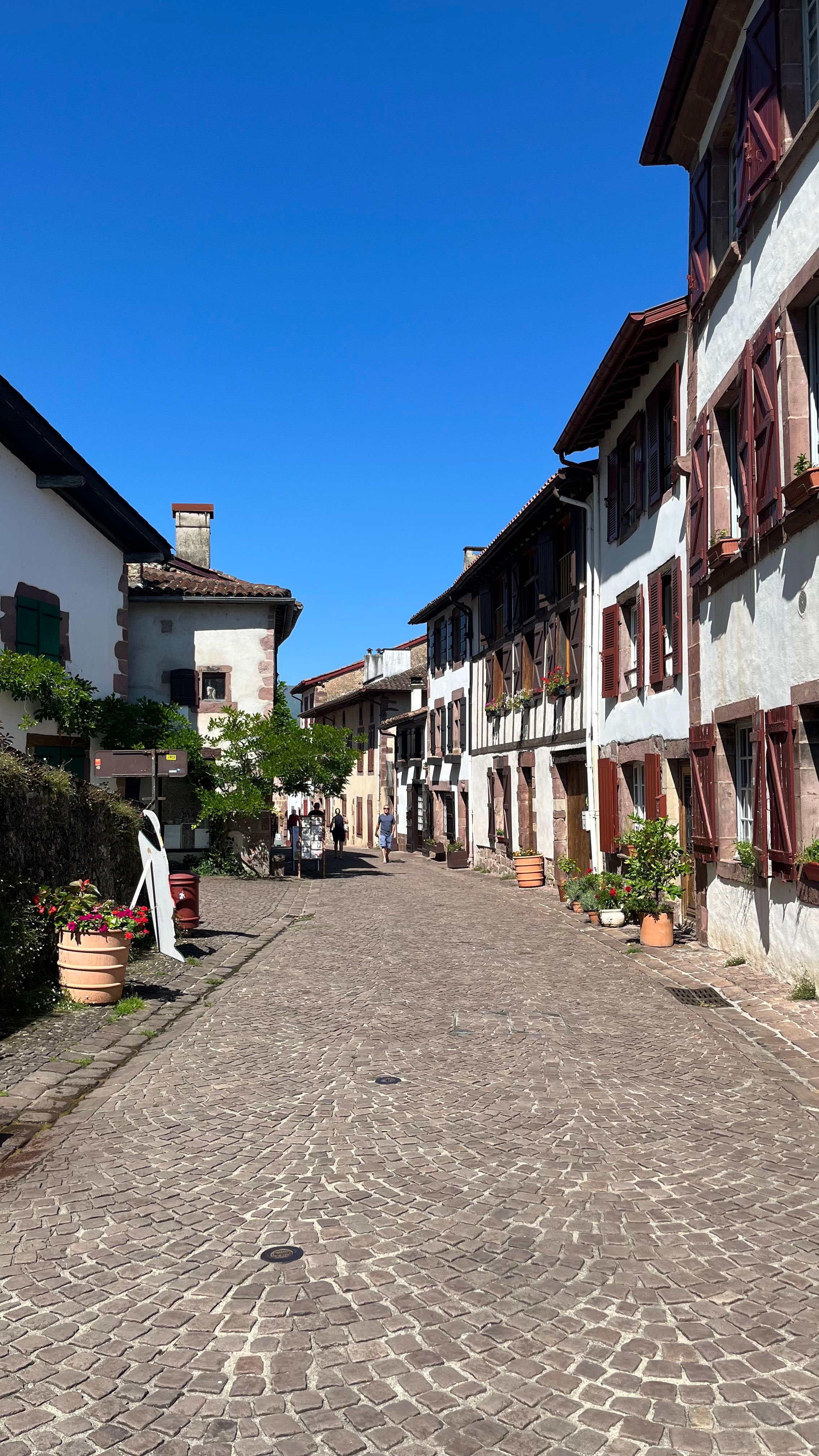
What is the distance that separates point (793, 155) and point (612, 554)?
27.6 ft

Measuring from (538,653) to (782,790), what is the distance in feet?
43.5

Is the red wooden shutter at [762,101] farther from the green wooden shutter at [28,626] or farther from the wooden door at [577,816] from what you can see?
the green wooden shutter at [28,626]

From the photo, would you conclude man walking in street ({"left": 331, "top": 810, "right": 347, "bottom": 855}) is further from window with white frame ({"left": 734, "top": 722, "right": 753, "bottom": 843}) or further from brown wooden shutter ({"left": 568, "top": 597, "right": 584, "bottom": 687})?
window with white frame ({"left": 734, "top": 722, "right": 753, "bottom": 843})

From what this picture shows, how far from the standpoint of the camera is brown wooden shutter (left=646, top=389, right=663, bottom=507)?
1514 cm

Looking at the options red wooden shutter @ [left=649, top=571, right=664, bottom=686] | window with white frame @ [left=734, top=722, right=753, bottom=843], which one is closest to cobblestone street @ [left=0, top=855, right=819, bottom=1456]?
window with white frame @ [left=734, top=722, right=753, bottom=843]

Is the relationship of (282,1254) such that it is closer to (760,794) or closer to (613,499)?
(760,794)

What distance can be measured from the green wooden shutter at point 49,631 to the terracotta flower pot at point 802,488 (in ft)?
44.1

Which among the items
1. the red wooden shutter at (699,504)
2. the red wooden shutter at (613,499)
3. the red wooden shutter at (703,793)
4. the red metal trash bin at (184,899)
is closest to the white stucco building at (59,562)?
the red metal trash bin at (184,899)

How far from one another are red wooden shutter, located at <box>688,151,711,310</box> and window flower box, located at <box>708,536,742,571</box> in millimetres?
3124

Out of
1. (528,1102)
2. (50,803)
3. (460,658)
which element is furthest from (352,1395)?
(460,658)

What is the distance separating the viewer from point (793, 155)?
9398mm

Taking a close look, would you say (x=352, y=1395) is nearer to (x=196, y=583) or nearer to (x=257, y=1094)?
(x=257, y=1094)

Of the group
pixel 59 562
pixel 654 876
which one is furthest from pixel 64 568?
pixel 654 876

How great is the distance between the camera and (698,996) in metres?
9.83
